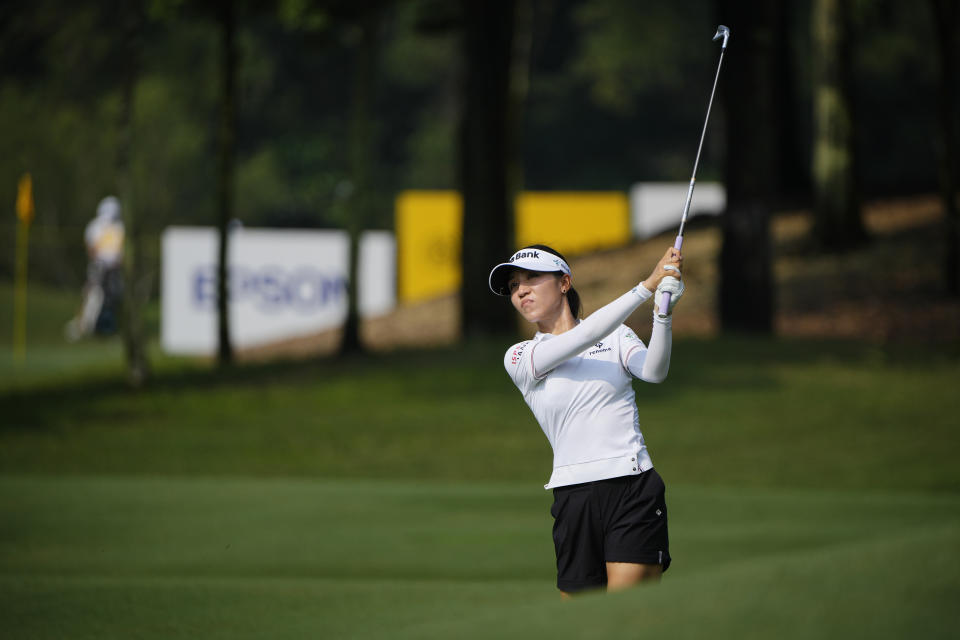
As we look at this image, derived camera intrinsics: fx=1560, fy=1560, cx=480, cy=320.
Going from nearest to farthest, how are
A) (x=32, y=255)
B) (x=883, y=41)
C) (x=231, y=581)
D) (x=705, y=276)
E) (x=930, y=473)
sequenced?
(x=231, y=581), (x=930, y=473), (x=705, y=276), (x=32, y=255), (x=883, y=41)

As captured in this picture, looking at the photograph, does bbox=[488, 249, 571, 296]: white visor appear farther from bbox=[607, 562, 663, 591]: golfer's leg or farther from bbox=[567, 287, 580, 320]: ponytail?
bbox=[607, 562, 663, 591]: golfer's leg

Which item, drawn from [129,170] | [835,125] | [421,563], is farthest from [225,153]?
[421,563]

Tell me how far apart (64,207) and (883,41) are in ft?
92.1

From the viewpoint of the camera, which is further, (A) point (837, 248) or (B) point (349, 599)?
(A) point (837, 248)

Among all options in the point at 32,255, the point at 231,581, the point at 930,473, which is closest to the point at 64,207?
the point at 32,255

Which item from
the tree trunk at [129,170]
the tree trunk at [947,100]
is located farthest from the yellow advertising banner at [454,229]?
the tree trunk at [129,170]

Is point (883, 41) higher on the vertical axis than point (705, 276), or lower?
higher

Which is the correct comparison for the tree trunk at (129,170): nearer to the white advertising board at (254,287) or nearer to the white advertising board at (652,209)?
the white advertising board at (254,287)

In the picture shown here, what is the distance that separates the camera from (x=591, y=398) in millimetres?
5859

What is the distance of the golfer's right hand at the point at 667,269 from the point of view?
17.8 feet

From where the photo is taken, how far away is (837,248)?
28203 millimetres

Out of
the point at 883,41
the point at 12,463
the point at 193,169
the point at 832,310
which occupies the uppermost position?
the point at 883,41

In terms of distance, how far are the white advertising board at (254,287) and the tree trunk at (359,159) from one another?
711 cm

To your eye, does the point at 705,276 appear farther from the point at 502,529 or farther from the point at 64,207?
the point at 64,207
